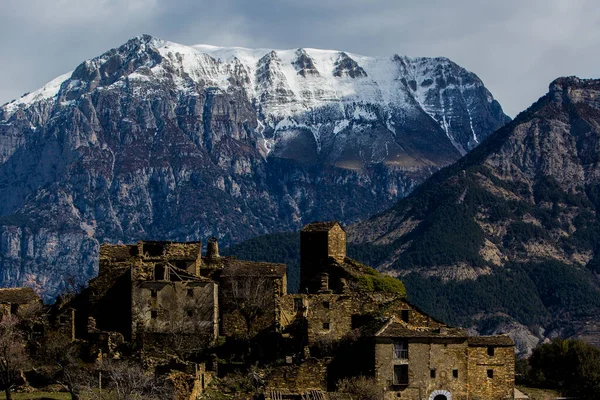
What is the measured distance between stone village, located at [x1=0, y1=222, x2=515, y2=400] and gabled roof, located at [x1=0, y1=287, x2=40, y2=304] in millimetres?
136

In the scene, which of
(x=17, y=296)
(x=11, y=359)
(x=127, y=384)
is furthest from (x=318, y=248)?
(x=11, y=359)

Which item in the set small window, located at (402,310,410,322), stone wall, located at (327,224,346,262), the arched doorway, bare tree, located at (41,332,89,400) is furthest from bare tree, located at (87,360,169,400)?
stone wall, located at (327,224,346,262)

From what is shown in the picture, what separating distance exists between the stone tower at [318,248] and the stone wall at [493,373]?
65.1 feet

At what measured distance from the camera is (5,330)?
93688 millimetres

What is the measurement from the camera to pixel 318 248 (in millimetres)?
109188

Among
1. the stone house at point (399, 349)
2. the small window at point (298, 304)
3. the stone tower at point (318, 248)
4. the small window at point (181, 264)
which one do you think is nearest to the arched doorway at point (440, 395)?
the stone house at point (399, 349)

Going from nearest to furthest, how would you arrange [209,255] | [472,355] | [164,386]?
[164,386] → [472,355] → [209,255]

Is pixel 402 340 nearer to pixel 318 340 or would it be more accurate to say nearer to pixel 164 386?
pixel 318 340

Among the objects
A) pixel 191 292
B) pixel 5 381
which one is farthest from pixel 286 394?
pixel 5 381

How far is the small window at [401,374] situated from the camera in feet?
288

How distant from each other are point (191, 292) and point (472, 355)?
2113 cm

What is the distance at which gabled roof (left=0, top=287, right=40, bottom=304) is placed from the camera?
3939 inches

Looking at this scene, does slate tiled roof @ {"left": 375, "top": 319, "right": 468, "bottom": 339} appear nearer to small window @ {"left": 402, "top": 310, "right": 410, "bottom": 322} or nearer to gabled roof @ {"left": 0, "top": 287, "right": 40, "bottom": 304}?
small window @ {"left": 402, "top": 310, "right": 410, "bottom": 322}

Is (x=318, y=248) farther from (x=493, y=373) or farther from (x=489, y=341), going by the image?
(x=493, y=373)
